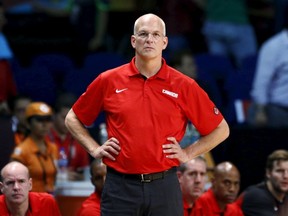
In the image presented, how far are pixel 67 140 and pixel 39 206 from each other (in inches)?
98.9

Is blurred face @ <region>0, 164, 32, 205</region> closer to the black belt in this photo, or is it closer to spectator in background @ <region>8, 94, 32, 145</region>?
the black belt

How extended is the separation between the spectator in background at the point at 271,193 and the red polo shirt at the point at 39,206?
173 cm

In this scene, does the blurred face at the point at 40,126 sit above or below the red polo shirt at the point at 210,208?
above

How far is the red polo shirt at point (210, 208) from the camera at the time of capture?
9.62m

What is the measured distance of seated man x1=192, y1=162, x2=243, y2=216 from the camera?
9.68m

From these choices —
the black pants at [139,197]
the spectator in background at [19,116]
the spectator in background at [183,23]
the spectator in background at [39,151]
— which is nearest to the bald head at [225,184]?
the spectator in background at [39,151]

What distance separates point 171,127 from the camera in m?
7.39

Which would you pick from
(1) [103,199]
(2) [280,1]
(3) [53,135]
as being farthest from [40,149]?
(2) [280,1]

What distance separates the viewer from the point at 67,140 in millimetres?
11359

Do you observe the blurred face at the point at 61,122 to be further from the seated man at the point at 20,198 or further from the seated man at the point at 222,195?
the seated man at the point at 20,198

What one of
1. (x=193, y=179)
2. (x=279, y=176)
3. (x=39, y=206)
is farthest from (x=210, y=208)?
(x=39, y=206)

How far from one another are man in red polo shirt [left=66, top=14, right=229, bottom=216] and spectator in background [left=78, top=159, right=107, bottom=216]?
178cm

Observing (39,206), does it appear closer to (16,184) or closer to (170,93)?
(16,184)

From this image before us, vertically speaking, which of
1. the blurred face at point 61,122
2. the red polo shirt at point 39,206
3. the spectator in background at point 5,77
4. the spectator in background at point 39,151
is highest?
the spectator in background at point 5,77
